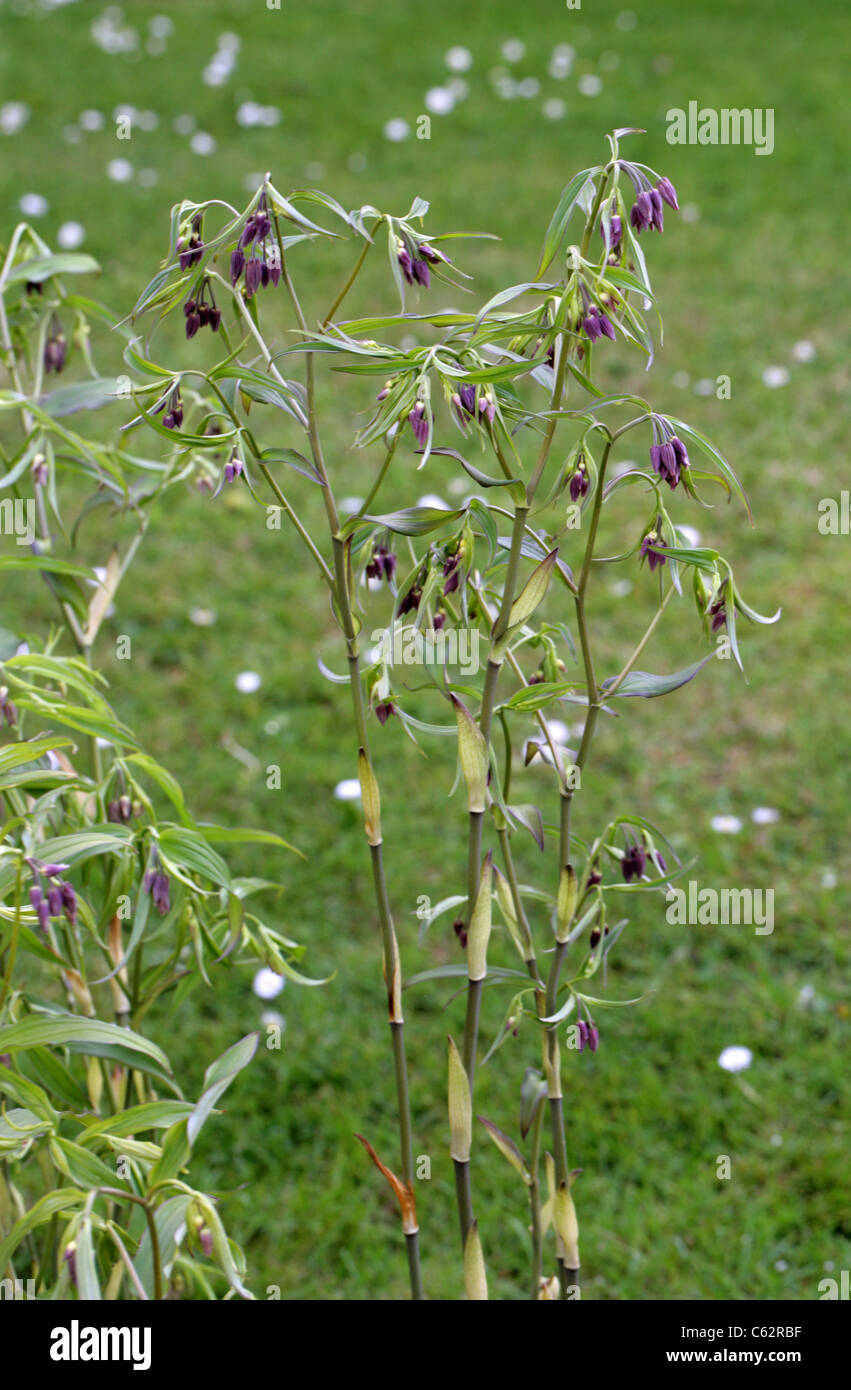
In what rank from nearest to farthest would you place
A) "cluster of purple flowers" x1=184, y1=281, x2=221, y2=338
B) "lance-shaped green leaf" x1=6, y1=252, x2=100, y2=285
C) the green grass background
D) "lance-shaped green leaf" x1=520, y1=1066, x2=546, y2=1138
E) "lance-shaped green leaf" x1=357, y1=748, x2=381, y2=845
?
"cluster of purple flowers" x1=184, y1=281, x2=221, y2=338 → "lance-shaped green leaf" x1=357, y1=748, x2=381, y2=845 → "lance-shaped green leaf" x1=520, y1=1066, x2=546, y2=1138 → "lance-shaped green leaf" x1=6, y1=252, x2=100, y2=285 → the green grass background

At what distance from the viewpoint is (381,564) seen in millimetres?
1133

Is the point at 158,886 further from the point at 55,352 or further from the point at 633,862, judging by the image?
the point at 55,352

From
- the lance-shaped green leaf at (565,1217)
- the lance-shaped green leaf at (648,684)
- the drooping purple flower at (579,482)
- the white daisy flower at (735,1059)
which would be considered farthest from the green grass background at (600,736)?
the drooping purple flower at (579,482)

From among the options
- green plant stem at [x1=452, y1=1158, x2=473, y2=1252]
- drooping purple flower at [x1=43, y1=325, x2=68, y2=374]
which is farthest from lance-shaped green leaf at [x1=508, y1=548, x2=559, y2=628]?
drooping purple flower at [x1=43, y1=325, x2=68, y2=374]

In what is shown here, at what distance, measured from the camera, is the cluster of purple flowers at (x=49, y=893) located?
3.50 feet

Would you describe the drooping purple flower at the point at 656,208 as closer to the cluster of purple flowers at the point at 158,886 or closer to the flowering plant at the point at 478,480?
the flowering plant at the point at 478,480

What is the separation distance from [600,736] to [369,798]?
5.37ft

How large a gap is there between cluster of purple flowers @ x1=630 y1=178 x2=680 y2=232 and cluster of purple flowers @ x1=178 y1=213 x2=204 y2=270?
349 mm

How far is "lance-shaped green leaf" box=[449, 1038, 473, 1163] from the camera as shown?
1.18 metres

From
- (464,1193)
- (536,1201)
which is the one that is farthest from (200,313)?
(536,1201)

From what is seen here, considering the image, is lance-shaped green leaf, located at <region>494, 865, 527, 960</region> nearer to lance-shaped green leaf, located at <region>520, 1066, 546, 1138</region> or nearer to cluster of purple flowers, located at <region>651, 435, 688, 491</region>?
lance-shaped green leaf, located at <region>520, 1066, 546, 1138</region>
